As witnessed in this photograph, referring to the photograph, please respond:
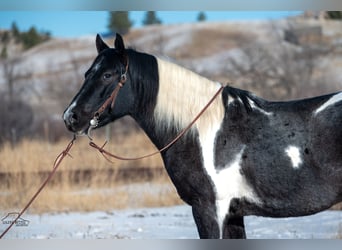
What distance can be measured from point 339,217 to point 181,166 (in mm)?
2904

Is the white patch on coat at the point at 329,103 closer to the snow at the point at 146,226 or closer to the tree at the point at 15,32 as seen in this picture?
the snow at the point at 146,226

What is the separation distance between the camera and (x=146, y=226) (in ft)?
18.1

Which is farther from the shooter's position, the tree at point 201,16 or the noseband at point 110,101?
the tree at point 201,16

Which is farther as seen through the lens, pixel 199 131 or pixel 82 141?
pixel 82 141

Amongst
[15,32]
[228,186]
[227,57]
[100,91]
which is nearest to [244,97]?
[228,186]

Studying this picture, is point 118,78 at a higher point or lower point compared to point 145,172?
higher

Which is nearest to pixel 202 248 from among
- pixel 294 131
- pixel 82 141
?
pixel 294 131

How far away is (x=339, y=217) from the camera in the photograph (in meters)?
5.42

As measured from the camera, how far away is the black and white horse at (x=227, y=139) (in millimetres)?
3057

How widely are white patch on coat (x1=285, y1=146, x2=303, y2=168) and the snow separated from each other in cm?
211

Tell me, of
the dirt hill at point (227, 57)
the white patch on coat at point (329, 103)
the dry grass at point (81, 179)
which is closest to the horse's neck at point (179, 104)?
the white patch on coat at point (329, 103)

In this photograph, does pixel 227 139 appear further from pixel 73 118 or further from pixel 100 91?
pixel 73 118

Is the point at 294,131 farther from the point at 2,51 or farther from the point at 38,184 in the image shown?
the point at 2,51

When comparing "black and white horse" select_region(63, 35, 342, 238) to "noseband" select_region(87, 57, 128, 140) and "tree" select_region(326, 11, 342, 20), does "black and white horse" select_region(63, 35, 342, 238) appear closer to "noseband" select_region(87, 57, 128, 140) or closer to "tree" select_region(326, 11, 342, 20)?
"noseband" select_region(87, 57, 128, 140)
